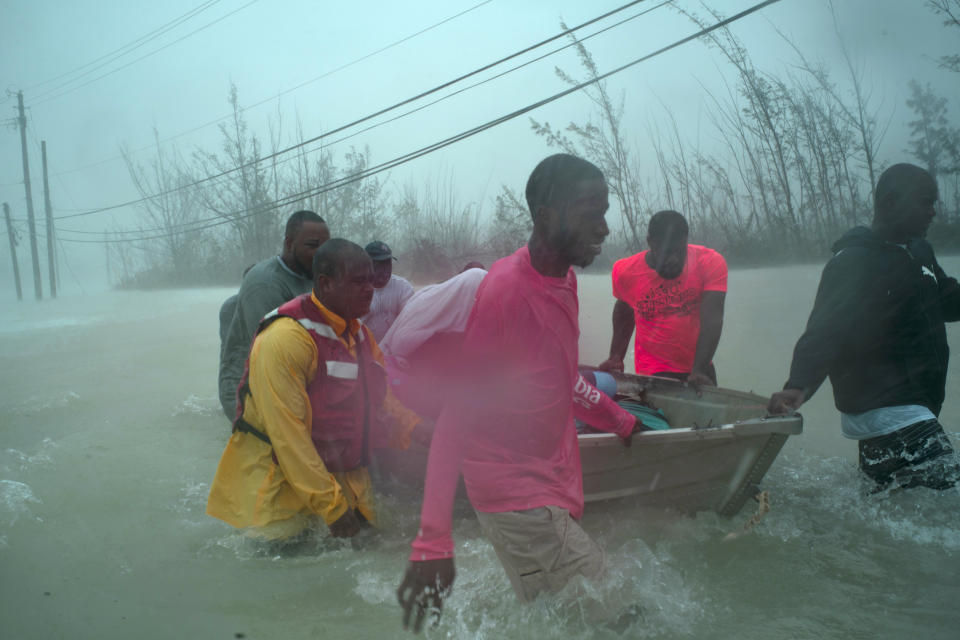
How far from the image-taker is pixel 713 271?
4.30 metres

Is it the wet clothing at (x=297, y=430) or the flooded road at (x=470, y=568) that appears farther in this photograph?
the wet clothing at (x=297, y=430)

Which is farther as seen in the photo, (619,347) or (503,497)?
(619,347)

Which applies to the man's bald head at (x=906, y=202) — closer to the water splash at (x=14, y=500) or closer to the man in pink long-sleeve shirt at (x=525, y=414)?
the man in pink long-sleeve shirt at (x=525, y=414)

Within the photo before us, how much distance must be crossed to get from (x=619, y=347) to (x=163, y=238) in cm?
3166

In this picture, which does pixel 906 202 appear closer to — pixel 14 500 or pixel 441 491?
pixel 441 491

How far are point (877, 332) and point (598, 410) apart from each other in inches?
58.9

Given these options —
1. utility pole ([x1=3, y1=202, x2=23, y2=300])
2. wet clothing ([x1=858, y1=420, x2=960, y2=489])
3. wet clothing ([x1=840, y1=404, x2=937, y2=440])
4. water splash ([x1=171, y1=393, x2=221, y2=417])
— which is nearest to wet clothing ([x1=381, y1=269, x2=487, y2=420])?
wet clothing ([x1=840, y1=404, x2=937, y2=440])

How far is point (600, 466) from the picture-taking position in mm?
3445

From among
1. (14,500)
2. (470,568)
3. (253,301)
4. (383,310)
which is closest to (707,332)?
(470,568)

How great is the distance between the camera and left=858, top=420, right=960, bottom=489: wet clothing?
9.72ft

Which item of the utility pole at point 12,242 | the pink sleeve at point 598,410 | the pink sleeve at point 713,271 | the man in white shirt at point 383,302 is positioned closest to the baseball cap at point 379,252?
the man in white shirt at point 383,302

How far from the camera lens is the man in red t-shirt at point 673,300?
4242 millimetres

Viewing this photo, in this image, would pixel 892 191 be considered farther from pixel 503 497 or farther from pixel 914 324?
pixel 503 497

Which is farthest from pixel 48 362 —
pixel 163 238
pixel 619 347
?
pixel 163 238
